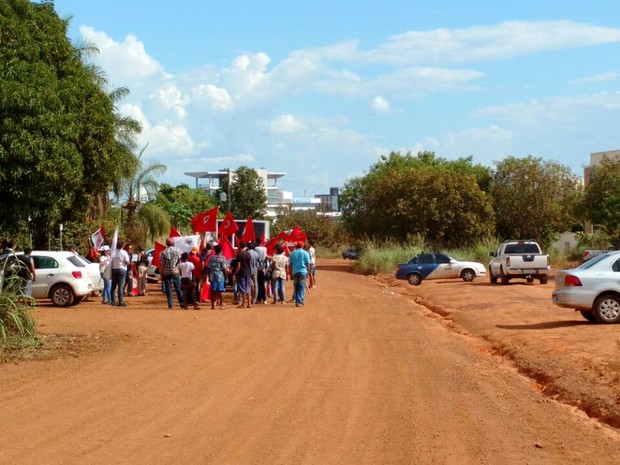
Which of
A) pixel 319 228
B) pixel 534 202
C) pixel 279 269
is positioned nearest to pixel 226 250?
pixel 279 269

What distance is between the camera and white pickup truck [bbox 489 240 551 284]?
120 feet

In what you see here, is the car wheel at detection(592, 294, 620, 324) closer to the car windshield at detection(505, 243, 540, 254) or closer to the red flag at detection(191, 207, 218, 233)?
the red flag at detection(191, 207, 218, 233)

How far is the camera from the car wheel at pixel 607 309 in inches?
738

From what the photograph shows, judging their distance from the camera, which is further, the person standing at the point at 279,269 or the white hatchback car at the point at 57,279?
the person standing at the point at 279,269

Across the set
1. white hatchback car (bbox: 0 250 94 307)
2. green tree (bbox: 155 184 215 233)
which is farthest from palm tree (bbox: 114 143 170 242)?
white hatchback car (bbox: 0 250 94 307)

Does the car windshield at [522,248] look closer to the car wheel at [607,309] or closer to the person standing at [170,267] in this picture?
the person standing at [170,267]

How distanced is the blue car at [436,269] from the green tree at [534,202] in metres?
23.9

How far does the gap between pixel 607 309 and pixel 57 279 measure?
14697mm

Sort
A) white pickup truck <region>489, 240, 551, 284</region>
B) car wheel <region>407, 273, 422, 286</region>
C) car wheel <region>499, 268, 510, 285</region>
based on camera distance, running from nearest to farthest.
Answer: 1. white pickup truck <region>489, 240, 551, 284</region>
2. car wheel <region>499, 268, 510, 285</region>
3. car wheel <region>407, 273, 422, 286</region>

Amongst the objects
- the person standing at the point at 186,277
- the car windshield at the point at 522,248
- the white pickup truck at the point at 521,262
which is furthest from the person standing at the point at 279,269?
the car windshield at the point at 522,248

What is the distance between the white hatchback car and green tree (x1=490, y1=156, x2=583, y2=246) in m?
46.2

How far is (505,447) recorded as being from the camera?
27.2 feet

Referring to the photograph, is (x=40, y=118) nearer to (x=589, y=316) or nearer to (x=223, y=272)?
(x=223, y=272)

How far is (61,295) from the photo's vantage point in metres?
25.0
